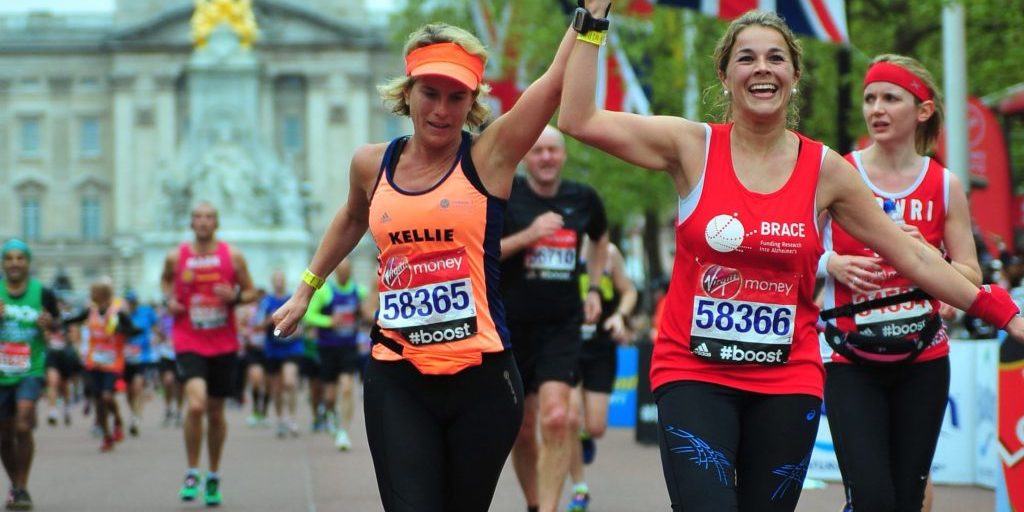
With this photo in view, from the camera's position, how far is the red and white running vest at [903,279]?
6.86m

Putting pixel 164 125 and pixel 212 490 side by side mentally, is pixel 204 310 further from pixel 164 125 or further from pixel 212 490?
pixel 164 125

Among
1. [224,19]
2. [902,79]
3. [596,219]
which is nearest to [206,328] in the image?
[596,219]

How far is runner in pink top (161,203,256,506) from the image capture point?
12367 millimetres

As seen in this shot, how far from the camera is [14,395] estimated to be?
12641mm

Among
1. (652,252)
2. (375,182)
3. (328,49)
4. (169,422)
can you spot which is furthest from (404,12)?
(375,182)

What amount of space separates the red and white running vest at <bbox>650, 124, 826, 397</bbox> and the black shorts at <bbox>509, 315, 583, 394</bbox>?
4415 mm

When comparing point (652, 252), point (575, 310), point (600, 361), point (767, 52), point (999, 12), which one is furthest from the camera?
point (652, 252)

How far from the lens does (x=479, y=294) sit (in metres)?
5.79

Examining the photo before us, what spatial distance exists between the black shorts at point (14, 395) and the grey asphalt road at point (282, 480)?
28.0 inches

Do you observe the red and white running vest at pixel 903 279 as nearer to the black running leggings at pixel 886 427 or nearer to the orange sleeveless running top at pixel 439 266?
the black running leggings at pixel 886 427

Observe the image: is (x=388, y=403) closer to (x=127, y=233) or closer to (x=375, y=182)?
(x=375, y=182)

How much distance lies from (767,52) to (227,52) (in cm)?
5757

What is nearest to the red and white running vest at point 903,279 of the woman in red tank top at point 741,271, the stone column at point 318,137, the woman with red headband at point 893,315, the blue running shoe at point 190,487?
the woman with red headband at point 893,315

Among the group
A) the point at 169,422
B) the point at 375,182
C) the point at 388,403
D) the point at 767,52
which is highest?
the point at 767,52
